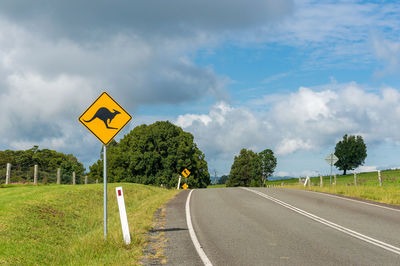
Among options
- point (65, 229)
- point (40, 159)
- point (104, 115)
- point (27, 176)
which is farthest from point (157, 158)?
point (104, 115)

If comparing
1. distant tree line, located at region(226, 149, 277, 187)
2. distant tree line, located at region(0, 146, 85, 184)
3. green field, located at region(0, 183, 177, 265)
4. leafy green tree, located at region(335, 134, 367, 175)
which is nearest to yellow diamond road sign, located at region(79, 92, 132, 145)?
green field, located at region(0, 183, 177, 265)

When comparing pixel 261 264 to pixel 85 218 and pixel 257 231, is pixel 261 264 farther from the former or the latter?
pixel 85 218

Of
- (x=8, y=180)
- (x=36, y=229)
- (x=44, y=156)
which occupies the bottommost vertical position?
(x=36, y=229)

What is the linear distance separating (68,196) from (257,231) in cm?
1266

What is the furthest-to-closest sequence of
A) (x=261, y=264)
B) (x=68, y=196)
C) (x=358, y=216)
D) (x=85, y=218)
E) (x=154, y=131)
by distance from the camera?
(x=154, y=131) → (x=68, y=196) → (x=85, y=218) → (x=358, y=216) → (x=261, y=264)

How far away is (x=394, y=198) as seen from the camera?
17391 millimetres

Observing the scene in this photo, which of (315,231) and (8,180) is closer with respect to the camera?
(315,231)

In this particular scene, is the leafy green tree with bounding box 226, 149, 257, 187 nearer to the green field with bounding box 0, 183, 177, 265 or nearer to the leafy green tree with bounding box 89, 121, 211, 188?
the leafy green tree with bounding box 89, 121, 211, 188

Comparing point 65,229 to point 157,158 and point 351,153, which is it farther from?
point 351,153

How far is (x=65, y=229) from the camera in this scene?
48.8 feet

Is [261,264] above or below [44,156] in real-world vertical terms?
below

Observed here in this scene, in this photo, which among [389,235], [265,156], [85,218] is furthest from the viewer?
[265,156]

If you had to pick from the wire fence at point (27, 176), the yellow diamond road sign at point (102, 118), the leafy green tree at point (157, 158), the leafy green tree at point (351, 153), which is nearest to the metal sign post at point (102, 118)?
the yellow diamond road sign at point (102, 118)

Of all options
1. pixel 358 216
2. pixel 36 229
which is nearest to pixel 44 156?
pixel 36 229
